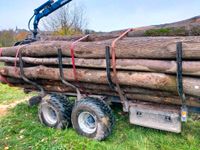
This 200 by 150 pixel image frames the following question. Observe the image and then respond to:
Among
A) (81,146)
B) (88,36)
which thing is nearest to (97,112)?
(81,146)

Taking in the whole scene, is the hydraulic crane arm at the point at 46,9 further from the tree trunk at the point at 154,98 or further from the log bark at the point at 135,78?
the tree trunk at the point at 154,98

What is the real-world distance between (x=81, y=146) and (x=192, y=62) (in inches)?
92.6

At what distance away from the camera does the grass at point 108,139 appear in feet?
16.7

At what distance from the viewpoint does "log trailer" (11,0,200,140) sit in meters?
4.81

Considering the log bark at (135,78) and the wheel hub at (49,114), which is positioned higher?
the log bark at (135,78)

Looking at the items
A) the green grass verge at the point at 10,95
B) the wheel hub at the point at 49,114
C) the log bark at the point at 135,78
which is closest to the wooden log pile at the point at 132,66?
the log bark at the point at 135,78

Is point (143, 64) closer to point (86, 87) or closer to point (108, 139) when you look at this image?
point (86, 87)

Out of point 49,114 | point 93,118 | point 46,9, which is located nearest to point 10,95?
point 46,9

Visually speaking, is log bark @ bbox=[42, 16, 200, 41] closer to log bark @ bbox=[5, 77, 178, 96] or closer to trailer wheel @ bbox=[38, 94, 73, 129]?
log bark @ bbox=[5, 77, 178, 96]

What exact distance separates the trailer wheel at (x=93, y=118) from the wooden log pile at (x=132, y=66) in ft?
1.04

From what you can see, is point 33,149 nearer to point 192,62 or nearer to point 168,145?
point 168,145

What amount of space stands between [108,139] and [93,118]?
0.48 m

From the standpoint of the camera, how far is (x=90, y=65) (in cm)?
527

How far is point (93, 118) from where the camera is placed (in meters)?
5.64
